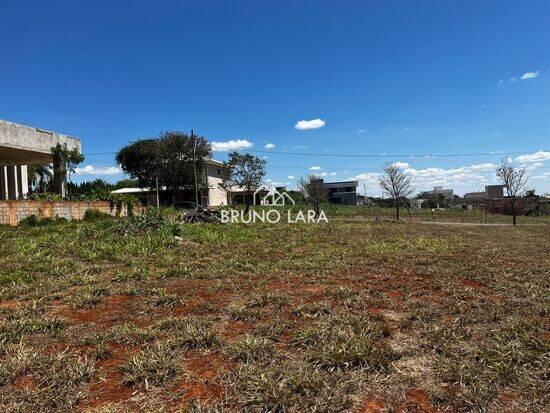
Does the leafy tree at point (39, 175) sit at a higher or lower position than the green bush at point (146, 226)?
higher

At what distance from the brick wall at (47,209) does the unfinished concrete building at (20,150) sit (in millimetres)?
2987

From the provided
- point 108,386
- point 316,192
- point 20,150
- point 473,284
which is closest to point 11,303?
point 108,386

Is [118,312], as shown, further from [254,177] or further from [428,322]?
[254,177]

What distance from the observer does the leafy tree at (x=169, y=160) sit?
3541cm

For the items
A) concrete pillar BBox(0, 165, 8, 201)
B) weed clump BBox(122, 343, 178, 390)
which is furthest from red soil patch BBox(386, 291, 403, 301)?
concrete pillar BBox(0, 165, 8, 201)

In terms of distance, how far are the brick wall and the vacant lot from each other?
6376mm

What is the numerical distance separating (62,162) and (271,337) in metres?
16.9

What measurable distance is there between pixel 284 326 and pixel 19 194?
66.6 feet

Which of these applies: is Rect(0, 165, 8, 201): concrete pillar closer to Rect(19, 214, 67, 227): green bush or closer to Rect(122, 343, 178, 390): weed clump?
Rect(19, 214, 67, 227): green bush

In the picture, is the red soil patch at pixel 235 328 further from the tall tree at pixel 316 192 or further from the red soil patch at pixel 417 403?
the tall tree at pixel 316 192

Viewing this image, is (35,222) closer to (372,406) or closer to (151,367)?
(151,367)

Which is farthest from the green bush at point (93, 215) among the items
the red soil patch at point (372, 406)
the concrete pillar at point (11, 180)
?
the red soil patch at point (372, 406)

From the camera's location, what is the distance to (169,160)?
35.5 meters

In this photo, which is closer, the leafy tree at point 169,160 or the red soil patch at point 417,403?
the red soil patch at point 417,403
